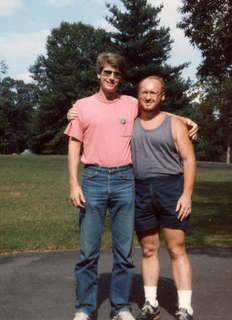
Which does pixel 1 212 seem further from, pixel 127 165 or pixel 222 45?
pixel 127 165

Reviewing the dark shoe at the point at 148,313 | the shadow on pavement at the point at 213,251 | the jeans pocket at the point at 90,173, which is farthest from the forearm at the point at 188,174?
the shadow on pavement at the point at 213,251


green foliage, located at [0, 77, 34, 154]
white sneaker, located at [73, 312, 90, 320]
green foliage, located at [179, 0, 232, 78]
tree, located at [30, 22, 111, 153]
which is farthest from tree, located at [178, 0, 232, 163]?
green foliage, located at [0, 77, 34, 154]

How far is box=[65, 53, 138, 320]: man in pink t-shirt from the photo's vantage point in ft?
14.0

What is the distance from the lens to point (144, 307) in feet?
14.5

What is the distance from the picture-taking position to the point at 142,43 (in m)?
41.2

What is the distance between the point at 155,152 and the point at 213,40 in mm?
10064

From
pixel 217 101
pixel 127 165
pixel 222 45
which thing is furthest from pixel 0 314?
pixel 217 101

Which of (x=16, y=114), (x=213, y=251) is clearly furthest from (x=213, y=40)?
(x=16, y=114)

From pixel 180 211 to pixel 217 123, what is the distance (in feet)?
55.8

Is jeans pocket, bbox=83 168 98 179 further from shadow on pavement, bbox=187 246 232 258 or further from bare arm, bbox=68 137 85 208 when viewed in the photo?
shadow on pavement, bbox=187 246 232 258

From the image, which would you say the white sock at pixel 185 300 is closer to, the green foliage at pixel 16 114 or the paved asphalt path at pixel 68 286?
the paved asphalt path at pixel 68 286

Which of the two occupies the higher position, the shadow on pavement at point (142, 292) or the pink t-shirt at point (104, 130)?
the pink t-shirt at point (104, 130)

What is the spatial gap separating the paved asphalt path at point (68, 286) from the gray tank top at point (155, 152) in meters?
1.18

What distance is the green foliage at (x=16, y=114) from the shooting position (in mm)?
83875
